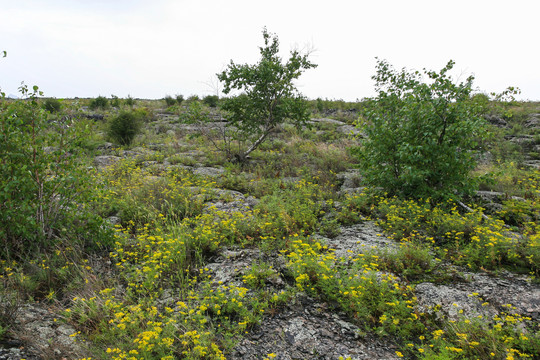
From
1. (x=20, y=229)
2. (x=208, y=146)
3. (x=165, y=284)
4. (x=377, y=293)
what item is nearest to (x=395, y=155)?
(x=377, y=293)

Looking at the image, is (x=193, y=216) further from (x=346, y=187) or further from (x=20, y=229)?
(x=346, y=187)

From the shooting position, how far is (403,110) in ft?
18.9

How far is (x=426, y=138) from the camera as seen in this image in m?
5.69

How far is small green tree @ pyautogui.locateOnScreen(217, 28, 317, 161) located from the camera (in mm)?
8938

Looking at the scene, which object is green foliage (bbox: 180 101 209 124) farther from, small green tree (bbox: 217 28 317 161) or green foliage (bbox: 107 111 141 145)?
green foliage (bbox: 107 111 141 145)

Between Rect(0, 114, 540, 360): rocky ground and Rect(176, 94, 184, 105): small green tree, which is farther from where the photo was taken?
Rect(176, 94, 184, 105): small green tree

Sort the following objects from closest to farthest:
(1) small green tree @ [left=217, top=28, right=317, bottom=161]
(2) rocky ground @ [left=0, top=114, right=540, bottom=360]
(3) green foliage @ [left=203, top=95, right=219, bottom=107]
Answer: (2) rocky ground @ [left=0, top=114, right=540, bottom=360] < (1) small green tree @ [left=217, top=28, right=317, bottom=161] < (3) green foliage @ [left=203, top=95, right=219, bottom=107]

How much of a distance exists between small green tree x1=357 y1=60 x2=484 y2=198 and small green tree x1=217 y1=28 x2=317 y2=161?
3.71m

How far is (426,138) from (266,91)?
5.50 meters

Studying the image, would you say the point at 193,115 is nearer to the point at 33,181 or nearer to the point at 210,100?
the point at 33,181

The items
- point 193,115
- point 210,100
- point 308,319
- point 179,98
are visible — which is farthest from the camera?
point 179,98

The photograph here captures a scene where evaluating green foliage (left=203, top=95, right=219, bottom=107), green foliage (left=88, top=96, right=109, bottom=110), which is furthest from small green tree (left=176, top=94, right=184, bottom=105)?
green foliage (left=88, top=96, right=109, bottom=110)

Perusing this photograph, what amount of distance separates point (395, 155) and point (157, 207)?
16.9 feet

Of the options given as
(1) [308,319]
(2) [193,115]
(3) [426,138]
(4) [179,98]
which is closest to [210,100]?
(4) [179,98]
